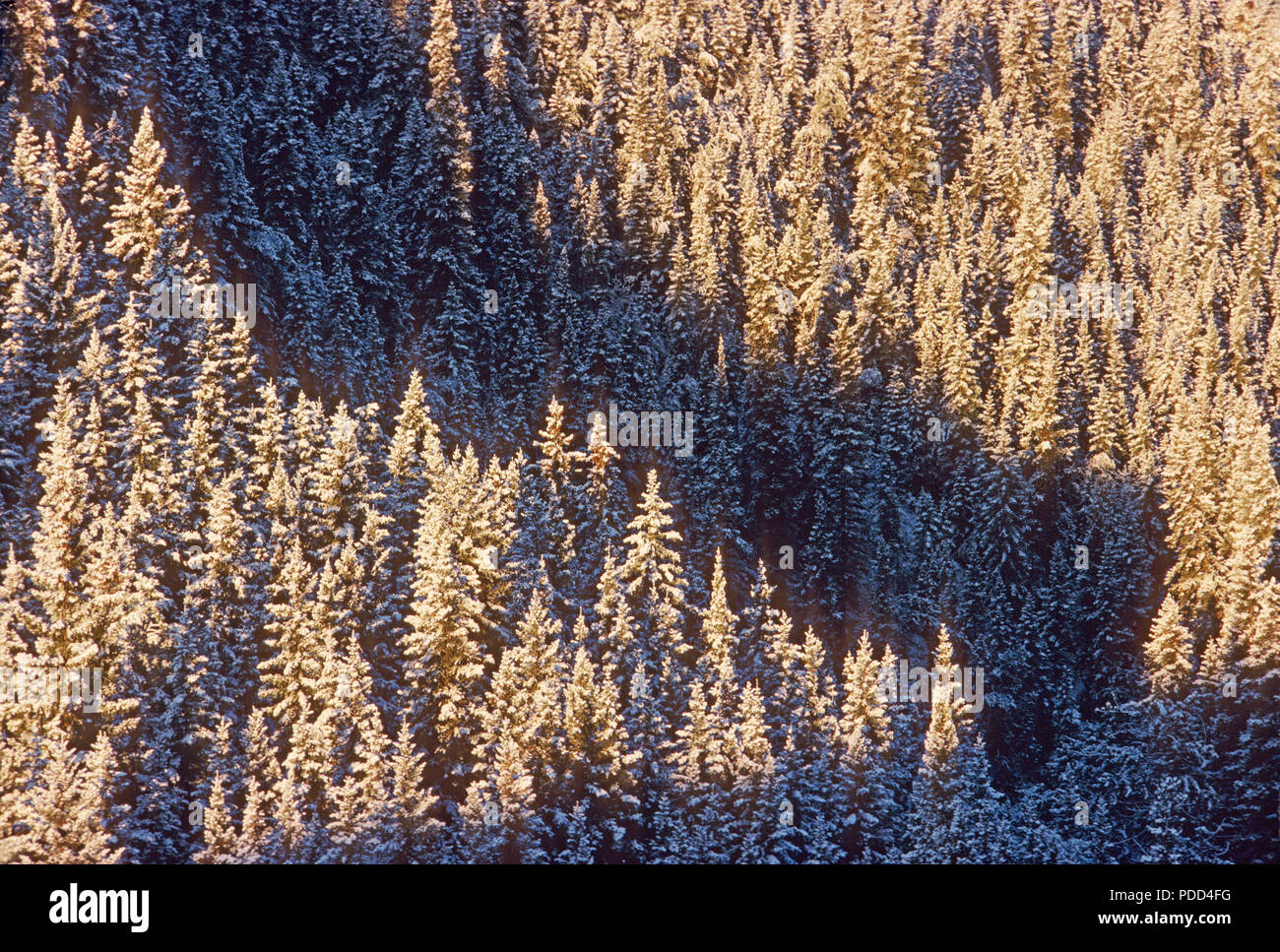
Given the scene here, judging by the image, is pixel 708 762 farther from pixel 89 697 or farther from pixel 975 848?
pixel 89 697

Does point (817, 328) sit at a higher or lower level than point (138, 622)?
higher

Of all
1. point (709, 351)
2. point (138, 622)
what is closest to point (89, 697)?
point (138, 622)

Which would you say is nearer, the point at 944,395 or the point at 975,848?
the point at 975,848

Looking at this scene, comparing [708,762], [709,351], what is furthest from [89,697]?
[709,351]
